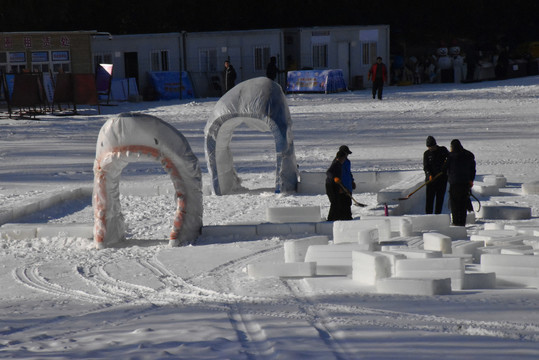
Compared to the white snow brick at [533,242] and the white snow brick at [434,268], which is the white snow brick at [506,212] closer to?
the white snow brick at [533,242]

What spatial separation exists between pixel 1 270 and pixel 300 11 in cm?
4086

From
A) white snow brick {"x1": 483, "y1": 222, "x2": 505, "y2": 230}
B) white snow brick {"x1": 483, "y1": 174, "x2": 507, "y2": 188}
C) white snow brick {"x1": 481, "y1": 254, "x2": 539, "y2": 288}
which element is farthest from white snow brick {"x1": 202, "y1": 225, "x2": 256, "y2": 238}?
white snow brick {"x1": 483, "y1": 174, "x2": 507, "y2": 188}

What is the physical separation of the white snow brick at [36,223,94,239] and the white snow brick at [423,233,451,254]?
459 cm

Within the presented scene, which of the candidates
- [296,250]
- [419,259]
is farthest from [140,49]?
[419,259]

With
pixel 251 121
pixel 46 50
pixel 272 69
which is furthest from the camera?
pixel 272 69

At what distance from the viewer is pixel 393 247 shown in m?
10.6

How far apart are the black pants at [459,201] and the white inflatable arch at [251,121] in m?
4.12

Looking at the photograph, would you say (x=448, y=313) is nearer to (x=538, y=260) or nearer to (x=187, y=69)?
(x=538, y=260)

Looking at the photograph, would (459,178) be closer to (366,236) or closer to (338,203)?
(338,203)

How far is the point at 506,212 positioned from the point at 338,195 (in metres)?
2.38

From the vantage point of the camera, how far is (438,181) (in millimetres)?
13055

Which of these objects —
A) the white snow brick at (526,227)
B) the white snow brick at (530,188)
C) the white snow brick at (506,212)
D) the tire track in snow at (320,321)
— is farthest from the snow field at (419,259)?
the white snow brick at (530,188)

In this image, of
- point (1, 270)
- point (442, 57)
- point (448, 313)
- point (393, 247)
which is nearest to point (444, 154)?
point (393, 247)

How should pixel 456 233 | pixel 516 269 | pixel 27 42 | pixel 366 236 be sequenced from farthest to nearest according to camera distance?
1. pixel 27 42
2. pixel 456 233
3. pixel 366 236
4. pixel 516 269
